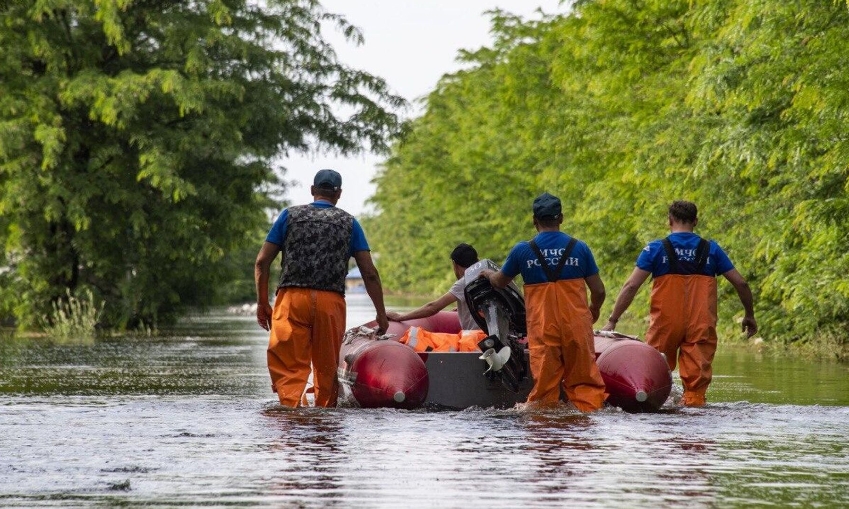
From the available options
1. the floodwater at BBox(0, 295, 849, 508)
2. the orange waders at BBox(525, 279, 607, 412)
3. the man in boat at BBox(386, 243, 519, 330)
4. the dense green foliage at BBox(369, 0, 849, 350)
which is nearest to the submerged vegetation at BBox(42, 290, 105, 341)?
the dense green foliage at BBox(369, 0, 849, 350)

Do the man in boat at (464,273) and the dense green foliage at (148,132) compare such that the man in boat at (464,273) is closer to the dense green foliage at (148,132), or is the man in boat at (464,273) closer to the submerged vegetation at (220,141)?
the submerged vegetation at (220,141)

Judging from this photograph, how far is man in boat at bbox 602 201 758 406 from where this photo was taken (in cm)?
1250

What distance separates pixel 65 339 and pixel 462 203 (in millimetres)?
34640

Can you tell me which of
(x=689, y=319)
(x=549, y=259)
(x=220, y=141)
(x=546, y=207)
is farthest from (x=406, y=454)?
(x=220, y=141)

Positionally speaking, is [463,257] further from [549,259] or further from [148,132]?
[148,132]

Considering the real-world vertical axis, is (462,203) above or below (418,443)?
above

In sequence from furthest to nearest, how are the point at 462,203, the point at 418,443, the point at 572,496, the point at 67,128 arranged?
the point at 462,203
the point at 67,128
the point at 418,443
the point at 572,496

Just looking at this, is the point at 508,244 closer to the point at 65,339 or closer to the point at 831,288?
the point at 65,339

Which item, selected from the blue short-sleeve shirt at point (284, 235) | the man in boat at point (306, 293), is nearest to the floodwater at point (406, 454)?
the man in boat at point (306, 293)

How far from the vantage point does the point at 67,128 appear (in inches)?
A: 1180

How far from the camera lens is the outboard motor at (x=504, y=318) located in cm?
1256

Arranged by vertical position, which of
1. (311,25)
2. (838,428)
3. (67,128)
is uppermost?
(311,25)

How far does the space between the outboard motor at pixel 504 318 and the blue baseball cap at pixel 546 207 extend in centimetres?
103

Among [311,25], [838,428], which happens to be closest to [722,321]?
[311,25]
